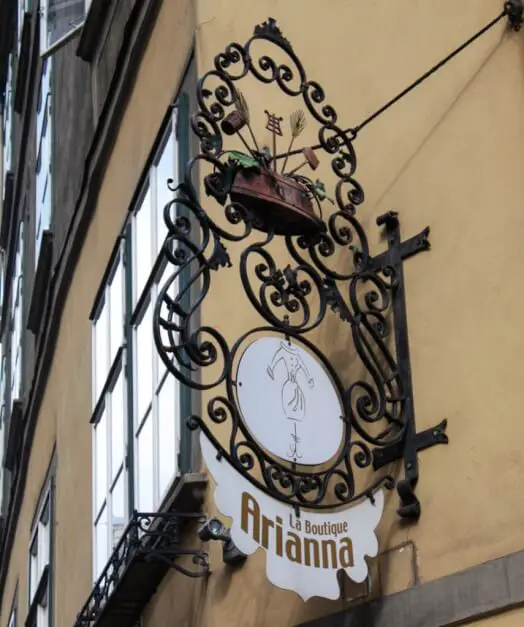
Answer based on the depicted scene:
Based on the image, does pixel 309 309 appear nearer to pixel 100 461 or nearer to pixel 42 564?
pixel 100 461

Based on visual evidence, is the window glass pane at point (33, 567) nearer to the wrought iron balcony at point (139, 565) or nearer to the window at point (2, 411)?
the window at point (2, 411)

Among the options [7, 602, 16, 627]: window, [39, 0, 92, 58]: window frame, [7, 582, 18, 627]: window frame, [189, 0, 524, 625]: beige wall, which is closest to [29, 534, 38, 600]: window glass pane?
[7, 582, 18, 627]: window frame

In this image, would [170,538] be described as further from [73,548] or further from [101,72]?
[101,72]

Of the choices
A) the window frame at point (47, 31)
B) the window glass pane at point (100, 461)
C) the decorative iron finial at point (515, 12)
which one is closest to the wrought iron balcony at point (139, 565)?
the window glass pane at point (100, 461)

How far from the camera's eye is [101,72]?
1218 cm

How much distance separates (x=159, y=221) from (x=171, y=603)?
2297 mm

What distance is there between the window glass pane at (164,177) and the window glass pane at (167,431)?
98 centimetres

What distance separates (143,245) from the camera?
9.19m

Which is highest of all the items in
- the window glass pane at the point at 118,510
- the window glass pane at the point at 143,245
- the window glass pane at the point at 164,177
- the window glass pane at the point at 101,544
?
the window glass pane at the point at 164,177

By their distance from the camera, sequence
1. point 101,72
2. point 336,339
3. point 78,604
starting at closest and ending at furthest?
Result: point 336,339 < point 78,604 < point 101,72

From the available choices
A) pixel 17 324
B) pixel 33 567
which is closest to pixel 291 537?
pixel 33 567

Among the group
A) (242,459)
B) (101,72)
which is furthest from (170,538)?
(101,72)

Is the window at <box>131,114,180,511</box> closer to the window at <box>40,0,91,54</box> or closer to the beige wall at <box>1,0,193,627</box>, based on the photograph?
the beige wall at <box>1,0,193,627</box>

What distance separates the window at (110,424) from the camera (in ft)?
30.8
